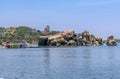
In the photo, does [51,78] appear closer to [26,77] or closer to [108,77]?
[26,77]

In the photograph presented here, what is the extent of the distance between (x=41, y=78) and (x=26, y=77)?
3608 millimetres

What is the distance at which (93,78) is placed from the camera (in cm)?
7344

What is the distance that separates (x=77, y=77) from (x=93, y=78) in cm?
366

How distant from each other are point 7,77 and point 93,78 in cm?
1698

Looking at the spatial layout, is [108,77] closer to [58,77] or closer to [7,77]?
[58,77]

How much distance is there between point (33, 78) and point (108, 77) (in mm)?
14690

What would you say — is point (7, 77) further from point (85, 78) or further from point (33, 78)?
point (85, 78)

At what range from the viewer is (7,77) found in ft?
248

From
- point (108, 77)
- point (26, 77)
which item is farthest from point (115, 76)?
point (26, 77)

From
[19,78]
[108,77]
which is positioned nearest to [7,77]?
[19,78]

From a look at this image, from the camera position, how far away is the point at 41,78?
74.1 meters

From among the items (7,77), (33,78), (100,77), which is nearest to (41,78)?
(33,78)

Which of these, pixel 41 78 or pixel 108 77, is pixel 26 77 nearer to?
pixel 41 78

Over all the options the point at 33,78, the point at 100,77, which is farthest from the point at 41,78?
the point at 100,77
